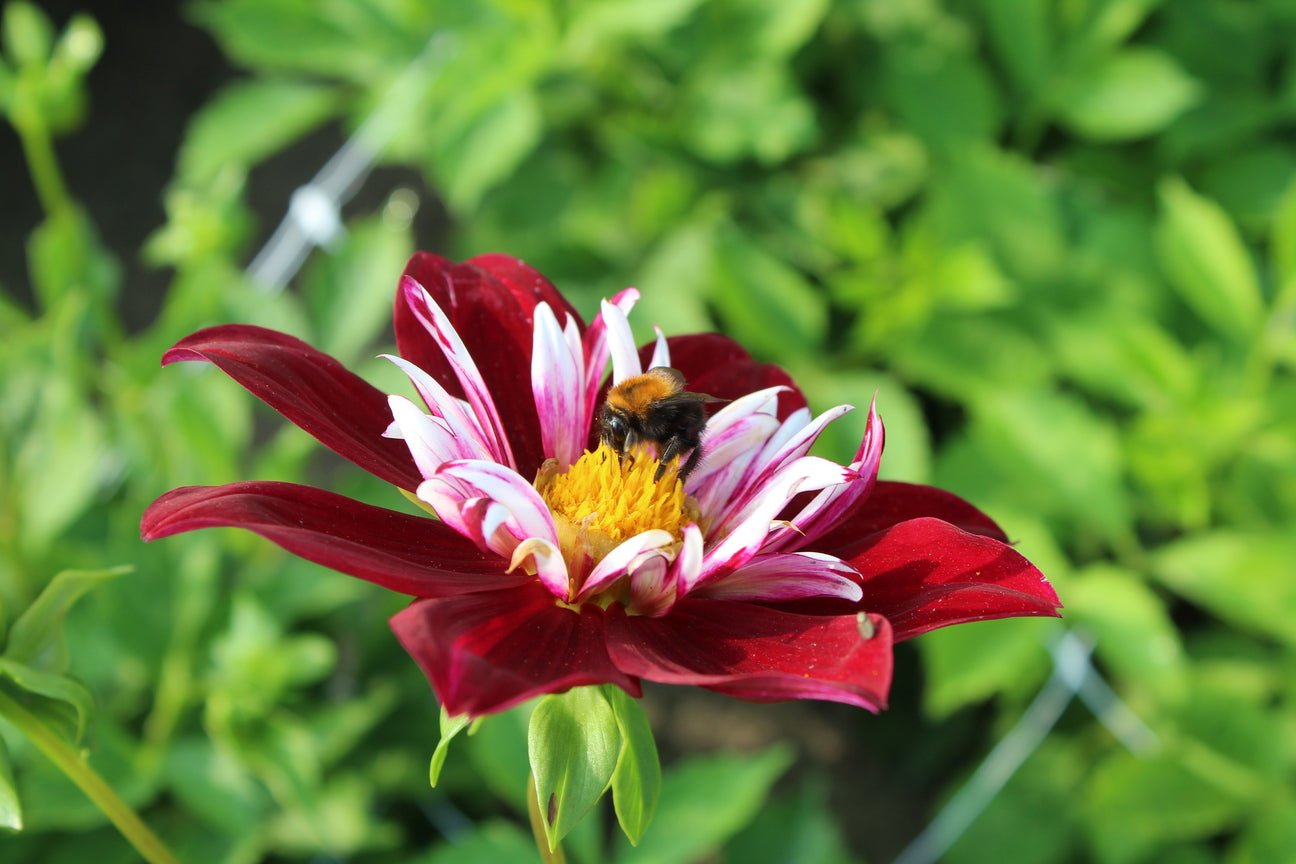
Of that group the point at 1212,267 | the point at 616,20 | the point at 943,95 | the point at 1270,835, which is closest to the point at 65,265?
the point at 616,20

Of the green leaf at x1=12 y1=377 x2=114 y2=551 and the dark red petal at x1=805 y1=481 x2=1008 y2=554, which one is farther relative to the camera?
the green leaf at x1=12 y1=377 x2=114 y2=551

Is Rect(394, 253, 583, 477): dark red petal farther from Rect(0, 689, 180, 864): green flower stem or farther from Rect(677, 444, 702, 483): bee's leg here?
Rect(0, 689, 180, 864): green flower stem

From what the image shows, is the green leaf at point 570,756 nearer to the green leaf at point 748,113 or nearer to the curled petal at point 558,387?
the curled petal at point 558,387

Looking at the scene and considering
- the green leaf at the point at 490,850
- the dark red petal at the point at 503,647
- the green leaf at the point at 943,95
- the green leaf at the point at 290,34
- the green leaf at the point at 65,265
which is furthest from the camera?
the green leaf at the point at 943,95

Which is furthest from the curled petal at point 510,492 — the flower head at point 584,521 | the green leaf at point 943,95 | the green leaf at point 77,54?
the green leaf at point 943,95

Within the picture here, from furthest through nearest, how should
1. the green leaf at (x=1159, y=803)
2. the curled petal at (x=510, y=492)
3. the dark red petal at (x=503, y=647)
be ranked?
the green leaf at (x=1159, y=803), the curled petal at (x=510, y=492), the dark red petal at (x=503, y=647)

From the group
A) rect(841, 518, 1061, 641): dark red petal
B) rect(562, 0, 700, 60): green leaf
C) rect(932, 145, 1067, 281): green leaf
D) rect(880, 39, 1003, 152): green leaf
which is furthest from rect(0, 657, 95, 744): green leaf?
rect(880, 39, 1003, 152): green leaf

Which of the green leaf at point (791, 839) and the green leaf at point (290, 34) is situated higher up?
the green leaf at point (290, 34)
